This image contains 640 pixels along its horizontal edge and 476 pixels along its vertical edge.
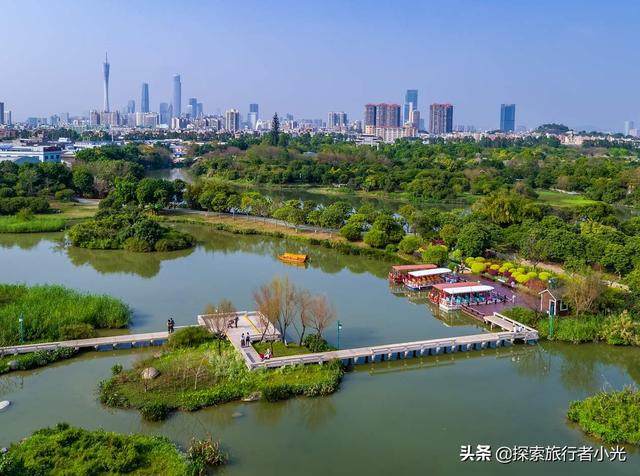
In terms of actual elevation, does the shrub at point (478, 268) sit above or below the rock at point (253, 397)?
above

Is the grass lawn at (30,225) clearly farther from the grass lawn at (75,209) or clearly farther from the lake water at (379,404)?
Answer: the lake water at (379,404)

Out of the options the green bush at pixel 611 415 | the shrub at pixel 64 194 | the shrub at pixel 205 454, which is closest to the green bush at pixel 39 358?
the shrub at pixel 205 454

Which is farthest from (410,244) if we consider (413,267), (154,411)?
(154,411)

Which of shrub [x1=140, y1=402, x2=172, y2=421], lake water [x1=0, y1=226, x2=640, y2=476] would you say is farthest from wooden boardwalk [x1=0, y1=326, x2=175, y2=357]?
shrub [x1=140, y1=402, x2=172, y2=421]

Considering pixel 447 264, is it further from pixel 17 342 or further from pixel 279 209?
pixel 17 342

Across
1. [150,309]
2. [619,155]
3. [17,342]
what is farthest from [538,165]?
[17,342]

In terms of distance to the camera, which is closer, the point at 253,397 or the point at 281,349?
the point at 253,397

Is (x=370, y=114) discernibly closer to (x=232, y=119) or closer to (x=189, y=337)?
(x=232, y=119)
